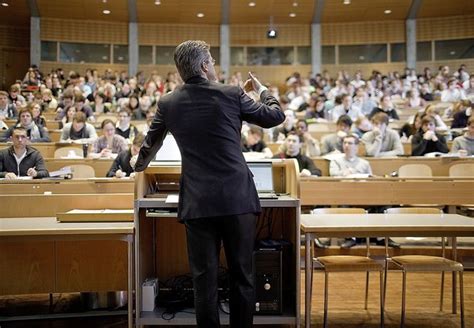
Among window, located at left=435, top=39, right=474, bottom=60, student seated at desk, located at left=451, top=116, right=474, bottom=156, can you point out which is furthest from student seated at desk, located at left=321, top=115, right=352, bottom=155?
window, located at left=435, top=39, right=474, bottom=60

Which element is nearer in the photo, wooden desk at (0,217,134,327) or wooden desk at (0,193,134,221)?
wooden desk at (0,217,134,327)

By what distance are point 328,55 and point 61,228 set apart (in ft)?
44.9

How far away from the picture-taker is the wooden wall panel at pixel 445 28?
47.3 feet

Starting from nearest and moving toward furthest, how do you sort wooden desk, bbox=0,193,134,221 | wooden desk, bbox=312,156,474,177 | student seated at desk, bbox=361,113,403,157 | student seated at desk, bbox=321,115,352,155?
wooden desk, bbox=0,193,134,221, wooden desk, bbox=312,156,474,177, student seated at desk, bbox=361,113,403,157, student seated at desk, bbox=321,115,352,155

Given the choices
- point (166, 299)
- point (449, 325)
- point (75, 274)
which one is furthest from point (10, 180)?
point (449, 325)

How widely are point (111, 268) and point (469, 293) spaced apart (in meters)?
2.41

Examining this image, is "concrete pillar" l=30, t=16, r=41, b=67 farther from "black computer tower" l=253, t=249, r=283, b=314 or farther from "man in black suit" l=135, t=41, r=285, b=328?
"man in black suit" l=135, t=41, r=285, b=328

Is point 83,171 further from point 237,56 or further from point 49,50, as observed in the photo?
point 237,56

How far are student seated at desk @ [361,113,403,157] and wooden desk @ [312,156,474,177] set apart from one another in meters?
0.35

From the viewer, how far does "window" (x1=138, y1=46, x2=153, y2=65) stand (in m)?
15.3

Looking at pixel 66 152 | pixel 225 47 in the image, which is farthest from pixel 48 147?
pixel 225 47

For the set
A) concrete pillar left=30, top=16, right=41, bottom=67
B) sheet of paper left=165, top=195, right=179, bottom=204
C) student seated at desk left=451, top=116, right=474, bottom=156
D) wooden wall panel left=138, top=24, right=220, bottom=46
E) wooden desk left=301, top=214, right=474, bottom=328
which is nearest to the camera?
sheet of paper left=165, top=195, right=179, bottom=204

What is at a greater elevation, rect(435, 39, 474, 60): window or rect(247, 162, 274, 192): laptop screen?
rect(435, 39, 474, 60): window

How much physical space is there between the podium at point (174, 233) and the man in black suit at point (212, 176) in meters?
0.46
